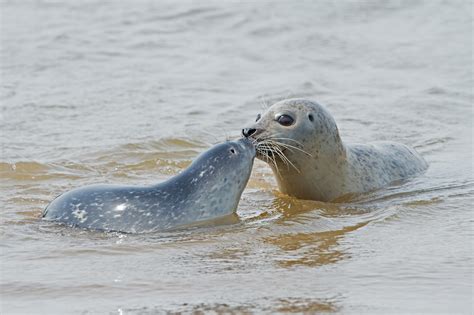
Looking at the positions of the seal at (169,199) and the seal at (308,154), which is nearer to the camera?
the seal at (169,199)

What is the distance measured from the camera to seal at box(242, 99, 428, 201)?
7.52 meters

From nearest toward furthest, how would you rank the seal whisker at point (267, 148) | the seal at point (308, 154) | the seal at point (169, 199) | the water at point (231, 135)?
1. the water at point (231, 135)
2. the seal at point (169, 199)
3. the seal whisker at point (267, 148)
4. the seal at point (308, 154)

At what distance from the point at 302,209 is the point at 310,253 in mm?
1277

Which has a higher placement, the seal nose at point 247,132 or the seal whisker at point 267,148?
the seal nose at point 247,132

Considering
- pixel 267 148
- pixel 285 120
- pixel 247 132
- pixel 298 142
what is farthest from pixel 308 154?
pixel 247 132

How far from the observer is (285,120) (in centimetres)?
763

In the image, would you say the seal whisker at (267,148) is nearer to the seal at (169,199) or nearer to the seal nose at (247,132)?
the seal nose at (247,132)

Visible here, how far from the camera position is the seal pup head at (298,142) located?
753 centimetres

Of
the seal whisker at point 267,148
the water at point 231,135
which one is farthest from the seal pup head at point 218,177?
the seal whisker at point 267,148

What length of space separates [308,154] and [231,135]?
2.83 meters

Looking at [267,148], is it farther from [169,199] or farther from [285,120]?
[169,199]

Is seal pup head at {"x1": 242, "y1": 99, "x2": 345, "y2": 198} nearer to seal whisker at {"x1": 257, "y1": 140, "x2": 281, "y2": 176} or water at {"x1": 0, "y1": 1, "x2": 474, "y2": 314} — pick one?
seal whisker at {"x1": 257, "y1": 140, "x2": 281, "y2": 176}

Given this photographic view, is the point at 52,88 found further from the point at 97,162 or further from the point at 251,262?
the point at 251,262

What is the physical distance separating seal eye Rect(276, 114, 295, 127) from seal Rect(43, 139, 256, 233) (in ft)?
2.31
